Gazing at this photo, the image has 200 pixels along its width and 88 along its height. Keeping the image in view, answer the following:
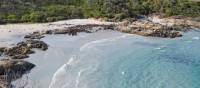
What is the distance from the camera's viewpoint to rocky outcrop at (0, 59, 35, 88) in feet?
147

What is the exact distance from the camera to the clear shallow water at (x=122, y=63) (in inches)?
1806

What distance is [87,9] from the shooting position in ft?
274

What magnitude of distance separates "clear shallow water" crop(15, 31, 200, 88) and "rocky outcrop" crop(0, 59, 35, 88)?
121 cm

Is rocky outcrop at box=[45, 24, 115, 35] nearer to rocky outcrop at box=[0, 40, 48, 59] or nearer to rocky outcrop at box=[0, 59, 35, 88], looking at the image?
rocky outcrop at box=[0, 40, 48, 59]

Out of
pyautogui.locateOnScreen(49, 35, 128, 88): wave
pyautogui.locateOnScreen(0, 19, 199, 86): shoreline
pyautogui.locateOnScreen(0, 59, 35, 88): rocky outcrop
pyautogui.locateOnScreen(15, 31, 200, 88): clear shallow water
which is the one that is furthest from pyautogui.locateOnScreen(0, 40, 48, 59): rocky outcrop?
pyautogui.locateOnScreen(49, 35, 128, 88): wave

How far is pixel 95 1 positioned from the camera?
87500 mm

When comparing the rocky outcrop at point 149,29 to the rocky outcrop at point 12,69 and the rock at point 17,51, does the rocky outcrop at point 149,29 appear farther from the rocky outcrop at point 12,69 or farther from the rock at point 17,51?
the rocky outcrop at point 12,69

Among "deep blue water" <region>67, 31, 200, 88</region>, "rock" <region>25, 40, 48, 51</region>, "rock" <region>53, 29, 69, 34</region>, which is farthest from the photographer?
"rock" <region>53, 29, 69, 34</region>

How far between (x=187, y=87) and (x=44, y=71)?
16.2 meters

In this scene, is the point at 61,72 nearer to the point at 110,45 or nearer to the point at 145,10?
the point at 110,45

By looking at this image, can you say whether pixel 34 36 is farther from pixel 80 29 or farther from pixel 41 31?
pixel 80 29

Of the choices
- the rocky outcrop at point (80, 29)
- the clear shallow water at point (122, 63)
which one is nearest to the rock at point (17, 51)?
the clear shallow water at point (122, 63)

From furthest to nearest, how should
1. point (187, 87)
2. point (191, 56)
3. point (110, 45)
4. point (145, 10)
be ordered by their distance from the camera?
1. point (145, 10)
2. point (110, 45)
3. point (191, 56)
4. point (187, 87)

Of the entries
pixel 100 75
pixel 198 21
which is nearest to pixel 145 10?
pixel 198 21
